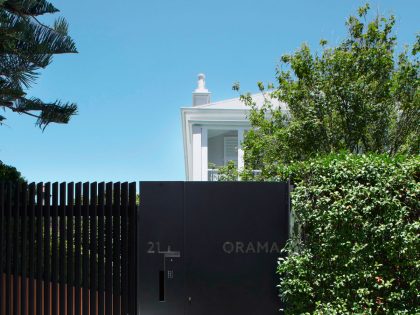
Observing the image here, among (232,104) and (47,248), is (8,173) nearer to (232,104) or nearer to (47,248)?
(47,248)

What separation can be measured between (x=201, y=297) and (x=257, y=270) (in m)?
0.75

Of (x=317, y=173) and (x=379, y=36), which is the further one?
(x=379, y=36)

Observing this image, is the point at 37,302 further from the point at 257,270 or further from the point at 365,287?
the point at 365,287

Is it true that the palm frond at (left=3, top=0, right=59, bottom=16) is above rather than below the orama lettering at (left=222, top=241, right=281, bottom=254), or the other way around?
above

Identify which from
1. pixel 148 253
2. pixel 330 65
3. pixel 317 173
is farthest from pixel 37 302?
pixel 330 65

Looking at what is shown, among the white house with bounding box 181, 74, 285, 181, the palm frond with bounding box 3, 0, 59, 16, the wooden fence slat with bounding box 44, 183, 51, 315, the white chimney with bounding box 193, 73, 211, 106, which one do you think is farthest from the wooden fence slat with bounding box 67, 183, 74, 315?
the white chimney with bounding box 193, 73, 211, 106

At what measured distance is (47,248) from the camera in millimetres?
8008

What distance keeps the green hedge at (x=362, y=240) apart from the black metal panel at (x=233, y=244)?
0.49 meters

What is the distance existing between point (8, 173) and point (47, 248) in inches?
91.0

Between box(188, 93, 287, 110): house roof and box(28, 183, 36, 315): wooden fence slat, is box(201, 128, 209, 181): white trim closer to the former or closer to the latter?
box(188, 93, 287, 110): house roof

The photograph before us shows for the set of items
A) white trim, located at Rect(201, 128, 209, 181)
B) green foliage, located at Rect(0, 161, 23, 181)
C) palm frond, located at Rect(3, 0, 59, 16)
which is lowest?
green foliage, located at Rect(0, 161, 23, 181)

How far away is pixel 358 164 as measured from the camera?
22.5ft

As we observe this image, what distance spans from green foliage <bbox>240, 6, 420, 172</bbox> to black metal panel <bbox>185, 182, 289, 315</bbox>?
6066 mm

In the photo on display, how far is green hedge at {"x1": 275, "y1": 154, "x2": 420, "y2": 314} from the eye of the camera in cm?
673
